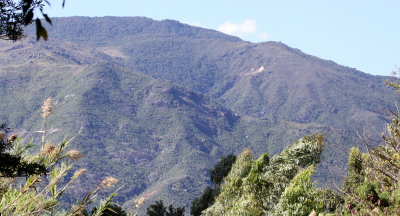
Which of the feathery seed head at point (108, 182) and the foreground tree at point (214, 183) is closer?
the feathery seed head at point (108, 182)

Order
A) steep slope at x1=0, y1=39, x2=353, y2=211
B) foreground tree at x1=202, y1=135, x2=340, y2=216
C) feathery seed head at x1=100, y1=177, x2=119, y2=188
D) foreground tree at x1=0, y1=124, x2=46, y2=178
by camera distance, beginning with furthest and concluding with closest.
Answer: steep slope at x1=0, y1=39, x2=353, y2=211 < foreground tree at x1=202, y1=135, x2=340, y2=216 < feathery seed head at x1=100, y1=177, x2=119, y2=188 < foreground tree at x1=0, y1=124, x2=46, y2=178

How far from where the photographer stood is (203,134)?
19238 centimetres

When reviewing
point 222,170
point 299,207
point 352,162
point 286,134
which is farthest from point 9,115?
point 299,207

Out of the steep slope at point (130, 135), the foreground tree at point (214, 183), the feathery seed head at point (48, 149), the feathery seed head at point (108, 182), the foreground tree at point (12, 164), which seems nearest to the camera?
the foreground tree at point (12, 164)

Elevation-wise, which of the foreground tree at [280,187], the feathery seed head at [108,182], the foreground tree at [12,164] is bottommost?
the foreground tree at [280,187]

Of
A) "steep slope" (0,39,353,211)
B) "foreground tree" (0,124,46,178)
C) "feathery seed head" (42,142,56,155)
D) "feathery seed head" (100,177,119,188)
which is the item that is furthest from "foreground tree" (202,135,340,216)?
"steep slope" (0,39,353,211)

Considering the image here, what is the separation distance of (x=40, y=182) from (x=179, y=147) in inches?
6469

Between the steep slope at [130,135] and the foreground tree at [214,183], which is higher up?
the foreground tree at [214,183]

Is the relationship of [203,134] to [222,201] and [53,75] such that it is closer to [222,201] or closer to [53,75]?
[53,75]

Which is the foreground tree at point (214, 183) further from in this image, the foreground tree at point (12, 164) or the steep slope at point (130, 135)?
the steep slope at point (130, 135)

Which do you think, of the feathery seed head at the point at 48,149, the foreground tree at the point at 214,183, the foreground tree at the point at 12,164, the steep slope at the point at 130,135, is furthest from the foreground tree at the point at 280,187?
the steep slope at the point at 130,135

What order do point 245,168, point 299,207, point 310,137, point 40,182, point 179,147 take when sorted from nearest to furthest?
1. point 40,182
2. point 299,207
3. point 310,137
4. point 245,168
5. point 179,147

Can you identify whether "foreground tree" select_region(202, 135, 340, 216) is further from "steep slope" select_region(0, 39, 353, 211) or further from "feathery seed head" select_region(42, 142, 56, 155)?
"steep slope" select_region(0, 39, 353, 211)

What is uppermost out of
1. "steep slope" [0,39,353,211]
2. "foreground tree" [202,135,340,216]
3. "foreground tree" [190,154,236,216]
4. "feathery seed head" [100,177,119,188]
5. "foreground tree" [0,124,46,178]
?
"foreground tree" [0,124,46,178]
